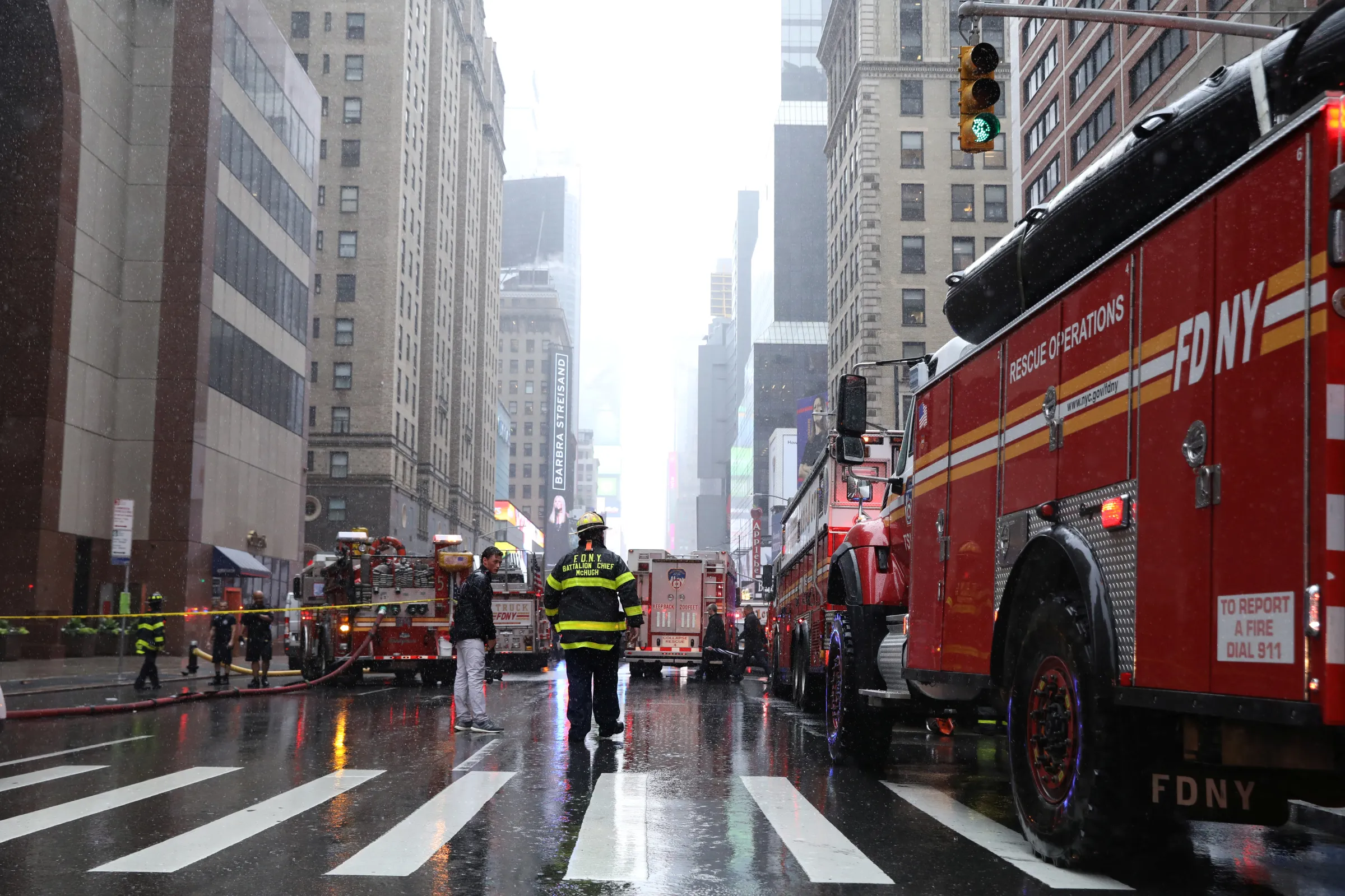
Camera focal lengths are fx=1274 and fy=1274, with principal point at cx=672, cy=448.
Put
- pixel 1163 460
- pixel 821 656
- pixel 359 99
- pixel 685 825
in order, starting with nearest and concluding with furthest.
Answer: pixel 1163 460
pixel 685 825
pixel 821 656
pixel 359 99

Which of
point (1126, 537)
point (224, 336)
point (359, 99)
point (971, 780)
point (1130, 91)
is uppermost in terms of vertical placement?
point (359, 99)

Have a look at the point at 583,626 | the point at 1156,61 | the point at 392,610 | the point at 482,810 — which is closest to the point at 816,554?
the point at 583,626

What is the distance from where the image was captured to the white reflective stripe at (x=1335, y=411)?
13.3 feet

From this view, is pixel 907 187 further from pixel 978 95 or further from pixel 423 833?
pixel 423 833

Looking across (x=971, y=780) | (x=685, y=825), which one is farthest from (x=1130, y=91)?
(x=685, y=825)

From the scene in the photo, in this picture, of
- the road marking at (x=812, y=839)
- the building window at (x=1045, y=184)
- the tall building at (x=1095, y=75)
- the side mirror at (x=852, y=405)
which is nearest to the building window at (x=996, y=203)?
the tall building at (x=1095, y=75)

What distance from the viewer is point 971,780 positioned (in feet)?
31.7

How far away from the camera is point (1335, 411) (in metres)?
4.05

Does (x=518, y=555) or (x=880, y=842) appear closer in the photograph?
(x=880, y=842)

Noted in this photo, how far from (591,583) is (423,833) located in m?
5.02

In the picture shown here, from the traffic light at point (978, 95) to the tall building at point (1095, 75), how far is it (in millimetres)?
17606

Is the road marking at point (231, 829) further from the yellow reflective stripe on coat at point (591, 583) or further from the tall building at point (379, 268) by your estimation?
the tall building at point (379, 268)

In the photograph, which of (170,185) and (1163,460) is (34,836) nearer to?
(1163,460)

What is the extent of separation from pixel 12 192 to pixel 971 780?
31.5 m
